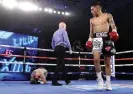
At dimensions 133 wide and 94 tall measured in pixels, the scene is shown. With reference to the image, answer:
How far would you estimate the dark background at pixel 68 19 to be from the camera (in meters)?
8.48

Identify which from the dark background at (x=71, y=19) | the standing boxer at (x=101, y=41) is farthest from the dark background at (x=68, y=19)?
the standing boxer at (x=101, y=41)

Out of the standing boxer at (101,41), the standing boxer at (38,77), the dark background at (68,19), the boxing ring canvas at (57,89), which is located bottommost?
the boxing ring canvas at (57,89)

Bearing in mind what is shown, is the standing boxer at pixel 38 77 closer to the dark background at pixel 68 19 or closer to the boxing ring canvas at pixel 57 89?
the boxing ring canvas at pixel 57 89

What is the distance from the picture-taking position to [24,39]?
837 centimetres

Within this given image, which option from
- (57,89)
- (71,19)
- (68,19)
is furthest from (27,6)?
(57,89)

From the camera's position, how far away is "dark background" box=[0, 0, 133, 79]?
8.48 m

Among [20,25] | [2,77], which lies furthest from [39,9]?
[2,77]

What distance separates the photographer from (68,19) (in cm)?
982

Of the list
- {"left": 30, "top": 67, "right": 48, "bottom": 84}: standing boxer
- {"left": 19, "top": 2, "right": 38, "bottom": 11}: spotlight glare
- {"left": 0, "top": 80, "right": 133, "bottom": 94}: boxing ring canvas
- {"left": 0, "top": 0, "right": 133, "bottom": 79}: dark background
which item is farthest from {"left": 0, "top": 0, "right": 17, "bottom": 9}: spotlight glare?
{"left": 0, "top": 80, "right": 133, "bottom": 94}: boxing ring canvas

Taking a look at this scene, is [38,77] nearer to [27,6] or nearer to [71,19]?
[27,6]

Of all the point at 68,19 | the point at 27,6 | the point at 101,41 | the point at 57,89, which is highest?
the point at 27,6

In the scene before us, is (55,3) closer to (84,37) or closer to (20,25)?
(20,25)

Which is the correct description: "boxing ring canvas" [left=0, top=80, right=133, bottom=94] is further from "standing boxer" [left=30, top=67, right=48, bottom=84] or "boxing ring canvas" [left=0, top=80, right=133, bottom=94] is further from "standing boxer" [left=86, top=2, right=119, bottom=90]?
"standing boxer" [left=30, top=67, right=48, bottom=84]

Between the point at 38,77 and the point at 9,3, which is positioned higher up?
the point at 9,3
